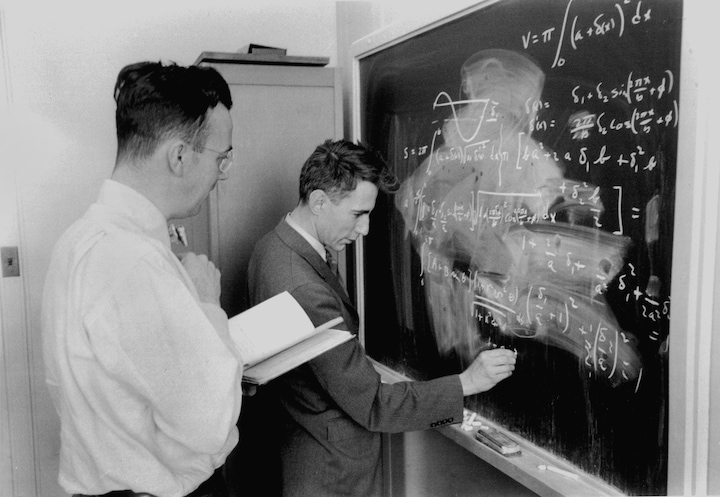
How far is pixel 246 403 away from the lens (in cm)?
228

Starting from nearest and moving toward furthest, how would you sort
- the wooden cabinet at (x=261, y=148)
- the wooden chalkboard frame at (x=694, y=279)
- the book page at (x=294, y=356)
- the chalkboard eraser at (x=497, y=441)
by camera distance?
the wooden chalkboard frame at (x=694, y=279), the book page at (x=294, y=356), the chalkboard eraser at (x=497, y=441), the wooden cabinet at (x=261, y=148)

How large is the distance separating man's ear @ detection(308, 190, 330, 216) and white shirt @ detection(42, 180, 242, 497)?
25.5 inches

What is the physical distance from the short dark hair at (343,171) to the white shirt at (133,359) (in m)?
0.66

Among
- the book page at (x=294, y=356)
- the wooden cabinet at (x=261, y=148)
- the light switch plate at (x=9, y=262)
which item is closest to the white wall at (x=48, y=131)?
the light switch plate at (x=9, y=262)

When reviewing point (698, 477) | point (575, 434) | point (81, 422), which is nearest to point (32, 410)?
point (81, 422)

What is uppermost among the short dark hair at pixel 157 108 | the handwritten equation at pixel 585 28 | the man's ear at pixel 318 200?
the handwritten equation at pixel 585 28

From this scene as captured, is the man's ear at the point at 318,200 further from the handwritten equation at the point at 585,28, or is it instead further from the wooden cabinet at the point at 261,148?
the handwritten equation at the point at 585,28

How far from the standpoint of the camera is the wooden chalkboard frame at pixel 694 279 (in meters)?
1.01

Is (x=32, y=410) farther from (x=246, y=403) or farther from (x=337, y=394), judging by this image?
(x=337, y=394)

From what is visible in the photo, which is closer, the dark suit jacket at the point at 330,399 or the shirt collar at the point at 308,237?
the dark suit jacket at the point at 330,399

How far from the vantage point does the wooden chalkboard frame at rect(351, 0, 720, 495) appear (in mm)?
1006

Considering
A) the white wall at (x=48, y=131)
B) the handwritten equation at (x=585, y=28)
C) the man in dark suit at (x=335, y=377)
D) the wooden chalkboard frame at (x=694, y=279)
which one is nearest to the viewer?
the wooden chalkboard frame at (x=694, y=279)

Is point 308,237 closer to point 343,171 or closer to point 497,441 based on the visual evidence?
point 343,171

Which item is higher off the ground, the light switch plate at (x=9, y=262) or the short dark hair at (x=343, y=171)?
the short dark hair at (x=343, y=171)
